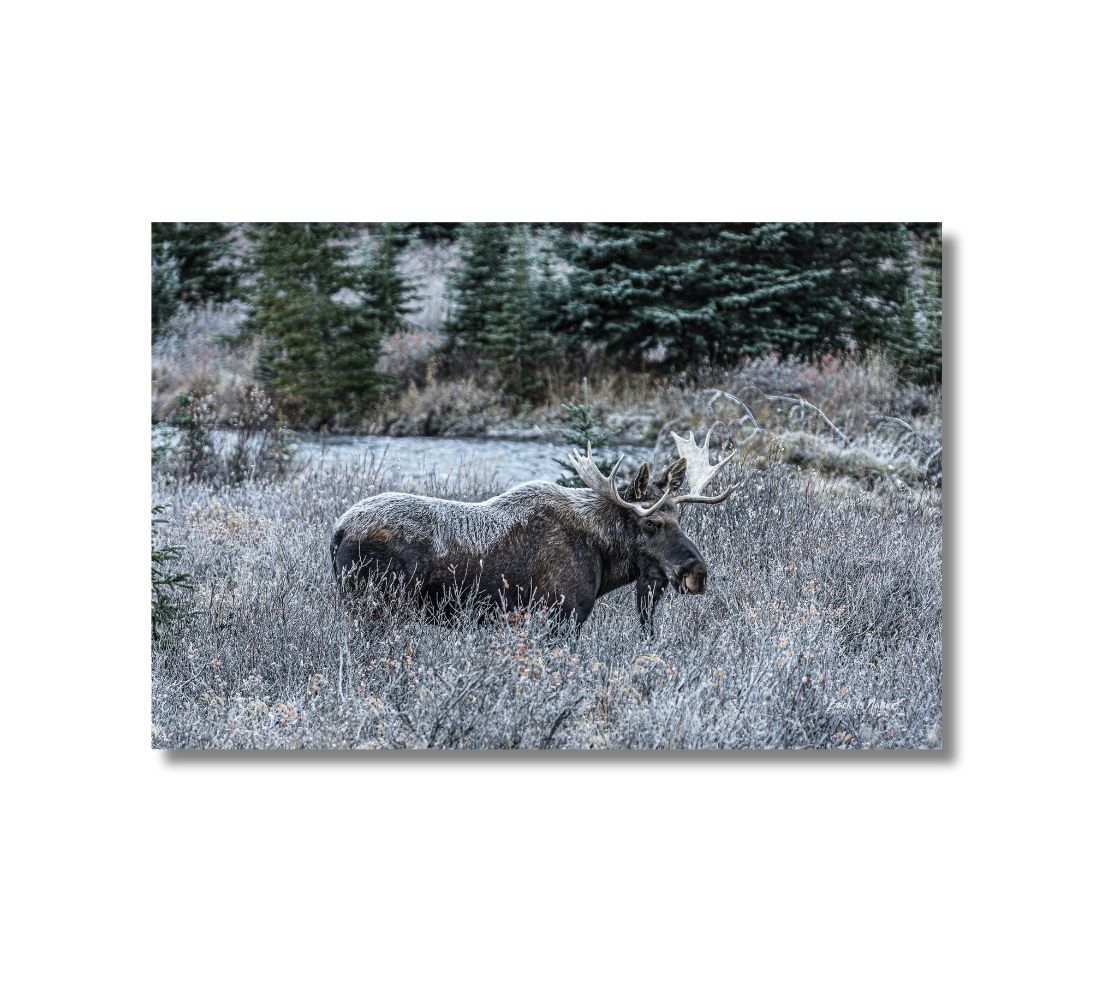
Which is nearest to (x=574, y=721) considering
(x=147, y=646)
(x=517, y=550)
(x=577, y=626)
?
(x=577, y=626)

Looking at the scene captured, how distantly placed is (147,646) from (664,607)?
2186 millimetres

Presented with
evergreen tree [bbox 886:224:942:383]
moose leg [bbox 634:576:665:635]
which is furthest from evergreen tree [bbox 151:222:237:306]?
evergreen tree [bbox 886:224:942:383]

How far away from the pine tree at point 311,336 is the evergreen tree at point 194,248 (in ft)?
0.64

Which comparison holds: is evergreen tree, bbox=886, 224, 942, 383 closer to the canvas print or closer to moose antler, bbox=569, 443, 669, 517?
the canvas print

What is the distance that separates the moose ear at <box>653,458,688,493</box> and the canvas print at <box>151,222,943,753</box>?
0.7 inches

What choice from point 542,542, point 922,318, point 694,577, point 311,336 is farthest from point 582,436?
point 922,318

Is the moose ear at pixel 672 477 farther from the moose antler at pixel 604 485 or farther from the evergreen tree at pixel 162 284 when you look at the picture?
the evergreen tree at pixel 162 284

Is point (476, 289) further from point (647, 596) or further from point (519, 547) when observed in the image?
point (647, 596)

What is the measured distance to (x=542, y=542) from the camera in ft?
14.5

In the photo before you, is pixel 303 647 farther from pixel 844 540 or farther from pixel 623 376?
pixel 844 540

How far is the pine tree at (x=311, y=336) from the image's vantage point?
5.02m

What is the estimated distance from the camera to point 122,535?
475cm

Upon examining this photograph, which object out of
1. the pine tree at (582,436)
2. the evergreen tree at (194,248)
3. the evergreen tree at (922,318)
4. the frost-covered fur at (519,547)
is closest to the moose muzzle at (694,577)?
the frost-covered fur at (519,547)

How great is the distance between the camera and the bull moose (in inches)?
171
